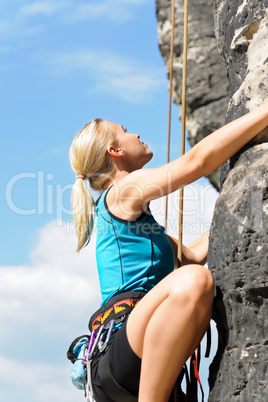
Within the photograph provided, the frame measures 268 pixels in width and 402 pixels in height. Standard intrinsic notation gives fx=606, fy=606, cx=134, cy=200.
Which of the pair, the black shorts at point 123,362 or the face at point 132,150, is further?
the face at point 132,150

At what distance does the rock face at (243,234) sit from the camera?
2.50 meters

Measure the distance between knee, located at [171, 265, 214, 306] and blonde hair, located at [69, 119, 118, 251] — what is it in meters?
0.89

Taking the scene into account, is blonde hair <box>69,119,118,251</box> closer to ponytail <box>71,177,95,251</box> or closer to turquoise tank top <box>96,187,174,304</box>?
ponytail <box>71,177,95,251</box>

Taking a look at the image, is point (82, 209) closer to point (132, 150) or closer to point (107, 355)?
point (132, 150)

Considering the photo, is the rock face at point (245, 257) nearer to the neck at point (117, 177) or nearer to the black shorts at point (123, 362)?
the black shorts at point (123, 362)

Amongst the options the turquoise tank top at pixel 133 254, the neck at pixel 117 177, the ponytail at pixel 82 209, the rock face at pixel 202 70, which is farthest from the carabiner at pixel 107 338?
the rock face at pixel 202 70

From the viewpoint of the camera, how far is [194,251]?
3.48m

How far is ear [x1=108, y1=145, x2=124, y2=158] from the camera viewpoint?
3230 millimetres

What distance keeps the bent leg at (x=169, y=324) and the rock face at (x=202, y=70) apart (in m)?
7.73

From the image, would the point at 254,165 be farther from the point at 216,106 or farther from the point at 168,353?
the point at 216,106

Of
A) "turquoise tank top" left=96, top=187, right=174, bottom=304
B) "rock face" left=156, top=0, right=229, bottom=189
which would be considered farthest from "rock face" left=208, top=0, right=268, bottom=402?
"rock face" left=156, top=0, right=229, bottom=189

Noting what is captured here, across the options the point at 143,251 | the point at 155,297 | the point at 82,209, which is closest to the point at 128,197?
the point at 143,251

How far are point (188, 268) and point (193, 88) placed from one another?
315 inches

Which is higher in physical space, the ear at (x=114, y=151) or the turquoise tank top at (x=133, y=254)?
the ear at (x=114, y=151)
